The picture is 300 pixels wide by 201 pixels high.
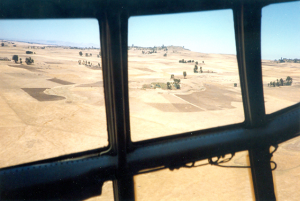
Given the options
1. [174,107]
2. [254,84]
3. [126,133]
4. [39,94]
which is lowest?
[174,107]

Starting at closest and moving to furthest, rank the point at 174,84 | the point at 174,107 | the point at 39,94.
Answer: the point at 39,94, the point at 174,107, the point at 174,84

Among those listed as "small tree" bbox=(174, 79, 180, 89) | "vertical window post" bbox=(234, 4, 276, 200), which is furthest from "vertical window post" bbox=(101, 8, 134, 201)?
"small tree" bbox=(174, 79, 180, 89)

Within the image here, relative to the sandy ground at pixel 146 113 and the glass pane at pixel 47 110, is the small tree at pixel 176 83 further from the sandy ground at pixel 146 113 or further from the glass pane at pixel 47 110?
the glass pane at pixel 47 110

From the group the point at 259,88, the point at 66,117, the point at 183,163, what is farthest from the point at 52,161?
the point at 66,117

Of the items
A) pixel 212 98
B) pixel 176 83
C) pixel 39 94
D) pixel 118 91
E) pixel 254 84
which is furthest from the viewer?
pixel 176 83

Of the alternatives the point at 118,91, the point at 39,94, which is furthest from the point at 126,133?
the point at 39,94

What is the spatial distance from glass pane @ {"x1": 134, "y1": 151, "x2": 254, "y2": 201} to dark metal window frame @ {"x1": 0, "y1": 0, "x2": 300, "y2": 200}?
392 cm

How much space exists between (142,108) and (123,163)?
11178 mm

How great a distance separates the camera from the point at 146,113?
12.3 m

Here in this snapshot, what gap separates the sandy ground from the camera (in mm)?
6398

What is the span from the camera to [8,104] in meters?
10.7

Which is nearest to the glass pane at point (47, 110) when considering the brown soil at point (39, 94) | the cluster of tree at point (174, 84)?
the brown soil at point (39, 94)

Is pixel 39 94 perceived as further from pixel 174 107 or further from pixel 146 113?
pixel 174 107

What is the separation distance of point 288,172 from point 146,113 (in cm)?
707
